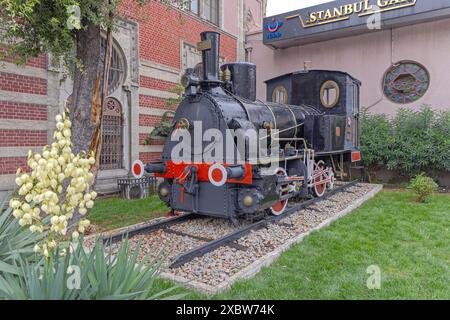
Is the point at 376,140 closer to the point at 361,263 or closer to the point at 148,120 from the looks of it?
the point at 148,120

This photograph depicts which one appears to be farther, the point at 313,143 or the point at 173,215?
the point at 313,143

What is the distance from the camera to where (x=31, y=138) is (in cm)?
753

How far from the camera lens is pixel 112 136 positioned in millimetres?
9469

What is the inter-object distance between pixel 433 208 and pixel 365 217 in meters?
2.18

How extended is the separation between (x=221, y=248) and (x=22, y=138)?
216 inches

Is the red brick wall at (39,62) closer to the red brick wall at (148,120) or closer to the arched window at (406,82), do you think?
the red brick wall at (148,120)

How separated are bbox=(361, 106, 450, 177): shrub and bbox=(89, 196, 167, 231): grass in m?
7.59

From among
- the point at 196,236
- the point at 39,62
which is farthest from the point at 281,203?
the point at 39,62

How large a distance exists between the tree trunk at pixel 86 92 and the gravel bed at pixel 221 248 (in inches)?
69.0

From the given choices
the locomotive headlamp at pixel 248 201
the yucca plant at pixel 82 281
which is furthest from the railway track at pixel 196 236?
the yucca plant at pixel 82 281

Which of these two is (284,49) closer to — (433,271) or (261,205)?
(261,205)

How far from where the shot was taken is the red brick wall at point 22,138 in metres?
7.07
